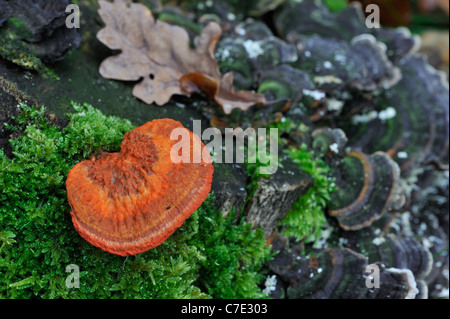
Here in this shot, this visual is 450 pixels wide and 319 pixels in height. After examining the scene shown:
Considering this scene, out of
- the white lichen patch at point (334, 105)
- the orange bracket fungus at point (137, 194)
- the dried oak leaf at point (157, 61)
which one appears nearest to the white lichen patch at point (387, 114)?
the white lichen patch at point (334, 105)

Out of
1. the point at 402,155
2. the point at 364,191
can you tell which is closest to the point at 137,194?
the point at 364,191

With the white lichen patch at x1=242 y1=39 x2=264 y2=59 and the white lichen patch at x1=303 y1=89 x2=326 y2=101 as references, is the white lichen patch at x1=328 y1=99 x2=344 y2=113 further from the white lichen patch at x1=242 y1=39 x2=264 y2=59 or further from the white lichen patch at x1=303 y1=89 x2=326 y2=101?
the white lichen patch at x1=242 y1=39 x2=264 y2=59

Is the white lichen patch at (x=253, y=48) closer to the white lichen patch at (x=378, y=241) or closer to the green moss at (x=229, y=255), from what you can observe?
Result: the green moss at (x=229, y=255)

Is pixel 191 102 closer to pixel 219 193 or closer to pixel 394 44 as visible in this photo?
pixel 219 193

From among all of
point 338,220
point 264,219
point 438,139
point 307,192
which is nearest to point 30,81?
point 264,219

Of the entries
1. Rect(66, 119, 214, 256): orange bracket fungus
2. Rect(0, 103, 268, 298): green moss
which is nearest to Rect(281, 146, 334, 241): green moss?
Rect(0, 103, 268, 298): green moss

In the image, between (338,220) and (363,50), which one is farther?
(363,50)

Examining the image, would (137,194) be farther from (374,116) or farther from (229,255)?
(374,116)
